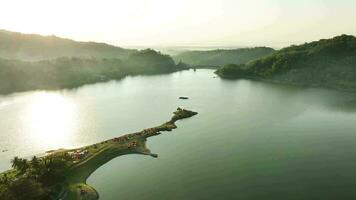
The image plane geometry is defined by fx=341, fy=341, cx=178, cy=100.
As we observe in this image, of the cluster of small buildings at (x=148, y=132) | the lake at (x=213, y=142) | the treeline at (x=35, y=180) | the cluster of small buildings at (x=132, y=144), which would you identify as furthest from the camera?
the cluster of small buildings at (x=148, y=132)

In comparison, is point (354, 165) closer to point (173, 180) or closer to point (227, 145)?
point (227, 145)

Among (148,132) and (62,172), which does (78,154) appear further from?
(148,132)

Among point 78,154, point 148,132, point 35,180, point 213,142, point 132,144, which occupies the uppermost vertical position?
point 35,180

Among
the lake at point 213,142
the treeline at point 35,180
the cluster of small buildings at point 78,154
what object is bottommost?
the lake at point 213,142

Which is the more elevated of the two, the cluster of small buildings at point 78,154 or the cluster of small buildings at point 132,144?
the cluster of small buildings at point 78,154

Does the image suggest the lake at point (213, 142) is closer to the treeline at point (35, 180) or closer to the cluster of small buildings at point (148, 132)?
the cluster of small buildings at point (148, 132)

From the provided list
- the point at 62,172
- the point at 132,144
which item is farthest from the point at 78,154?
the point at 132,144

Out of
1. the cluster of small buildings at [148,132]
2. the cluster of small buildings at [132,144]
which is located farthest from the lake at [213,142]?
the cluster of small buildings at [132,144]
